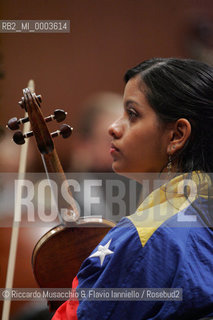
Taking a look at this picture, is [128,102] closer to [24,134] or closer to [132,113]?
[132,113]

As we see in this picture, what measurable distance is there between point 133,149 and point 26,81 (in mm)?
474

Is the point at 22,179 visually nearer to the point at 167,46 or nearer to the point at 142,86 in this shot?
the point at 142,86

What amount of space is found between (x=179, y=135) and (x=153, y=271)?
22 cm

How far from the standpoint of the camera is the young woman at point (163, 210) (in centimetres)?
48

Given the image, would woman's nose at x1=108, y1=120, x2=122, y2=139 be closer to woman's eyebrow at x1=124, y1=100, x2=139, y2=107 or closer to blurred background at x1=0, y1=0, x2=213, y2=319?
woman's eyebrow at x1=124, y1=100, x2=139, y2=107

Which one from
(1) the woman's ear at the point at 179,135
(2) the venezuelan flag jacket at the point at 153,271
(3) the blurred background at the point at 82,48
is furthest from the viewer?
(3) the blurred background at the point at 82,48

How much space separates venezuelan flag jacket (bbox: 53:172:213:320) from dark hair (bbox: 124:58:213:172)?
0.30 feet

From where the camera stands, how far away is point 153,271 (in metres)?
0.49

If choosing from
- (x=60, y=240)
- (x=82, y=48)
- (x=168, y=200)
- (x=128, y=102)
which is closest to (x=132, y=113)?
(x=128, y=102)

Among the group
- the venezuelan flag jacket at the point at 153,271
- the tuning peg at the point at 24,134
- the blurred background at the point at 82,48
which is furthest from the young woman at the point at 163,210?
the blurred background at the point at 82,48

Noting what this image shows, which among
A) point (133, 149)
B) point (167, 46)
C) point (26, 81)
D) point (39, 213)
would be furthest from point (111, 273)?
point (167, 46)

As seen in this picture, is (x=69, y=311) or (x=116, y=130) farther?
(x=116, y=130)

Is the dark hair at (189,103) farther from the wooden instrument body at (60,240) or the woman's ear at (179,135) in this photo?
the wooden instrument body at (60,240)

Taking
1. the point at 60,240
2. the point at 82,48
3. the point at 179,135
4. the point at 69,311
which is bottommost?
the point at 69,311
